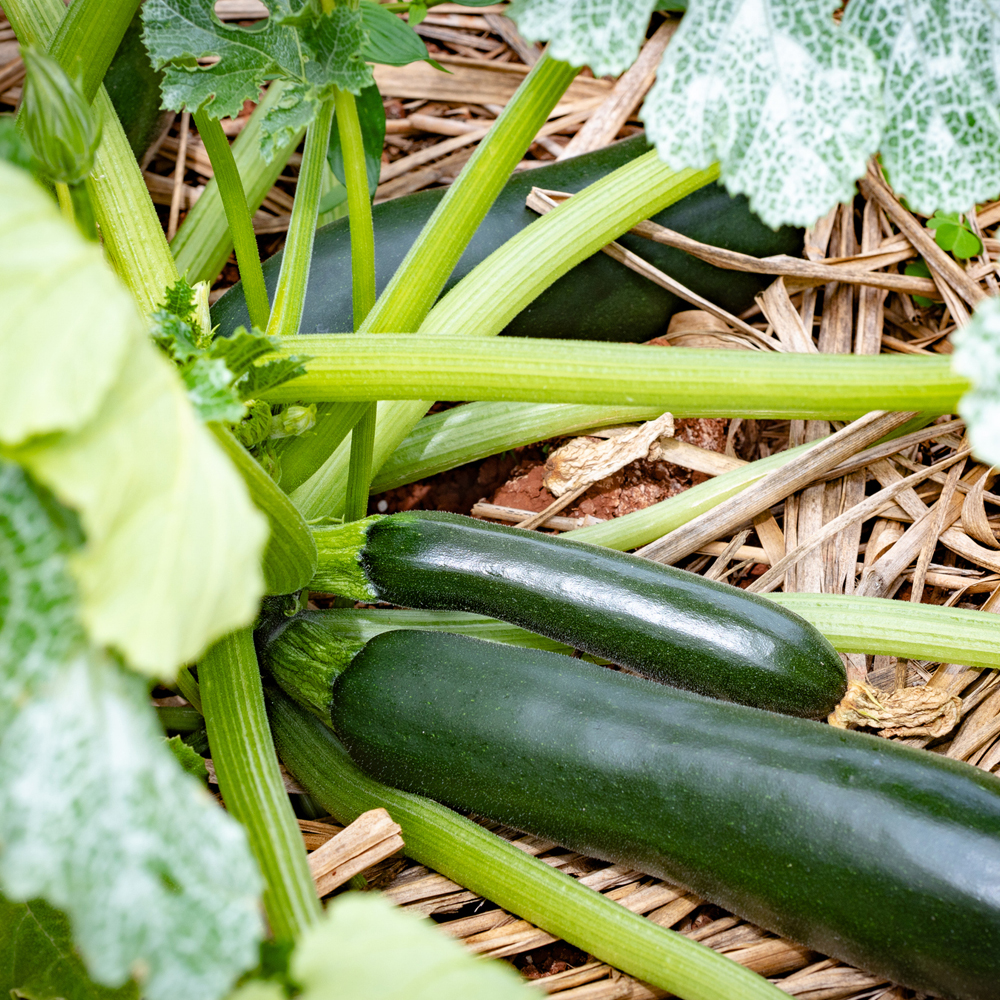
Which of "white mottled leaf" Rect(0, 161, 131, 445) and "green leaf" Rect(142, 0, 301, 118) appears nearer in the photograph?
"white mottled leaf" Rect(0, 161, 131, 445)

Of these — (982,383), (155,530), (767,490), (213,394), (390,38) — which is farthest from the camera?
(767,490)

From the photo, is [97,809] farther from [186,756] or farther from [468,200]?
[468,200]

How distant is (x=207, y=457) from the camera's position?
0.62 metres

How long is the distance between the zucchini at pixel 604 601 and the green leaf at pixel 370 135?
2.23 ft

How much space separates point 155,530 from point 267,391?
504mm

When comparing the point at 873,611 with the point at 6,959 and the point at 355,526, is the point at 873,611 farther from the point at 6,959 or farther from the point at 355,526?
the point at 6,959

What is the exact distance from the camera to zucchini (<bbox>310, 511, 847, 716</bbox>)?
128cm

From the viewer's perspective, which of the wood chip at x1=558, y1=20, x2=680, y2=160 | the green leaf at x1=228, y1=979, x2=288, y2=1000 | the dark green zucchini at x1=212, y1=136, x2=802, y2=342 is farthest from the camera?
the wood chip at x1=558, y1=20, x2=680, y2=160

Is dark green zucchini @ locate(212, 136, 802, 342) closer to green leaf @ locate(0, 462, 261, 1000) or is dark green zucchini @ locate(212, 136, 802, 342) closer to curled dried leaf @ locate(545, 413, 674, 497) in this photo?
curled dried leaf @ locate(545, 413, 674, 497)

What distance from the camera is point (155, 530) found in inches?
23.7

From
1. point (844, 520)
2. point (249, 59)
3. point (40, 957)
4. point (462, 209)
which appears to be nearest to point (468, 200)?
point (462, 209)

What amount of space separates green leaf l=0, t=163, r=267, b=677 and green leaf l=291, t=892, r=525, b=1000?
0.22 metres

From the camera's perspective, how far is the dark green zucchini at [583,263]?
1735 millimetres

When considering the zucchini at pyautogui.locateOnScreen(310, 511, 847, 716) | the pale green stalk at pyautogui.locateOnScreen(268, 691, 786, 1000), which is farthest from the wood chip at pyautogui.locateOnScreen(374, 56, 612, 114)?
the pale green stalk at pyautogui.locateOnScreen(268, 691, 786, 1000)
